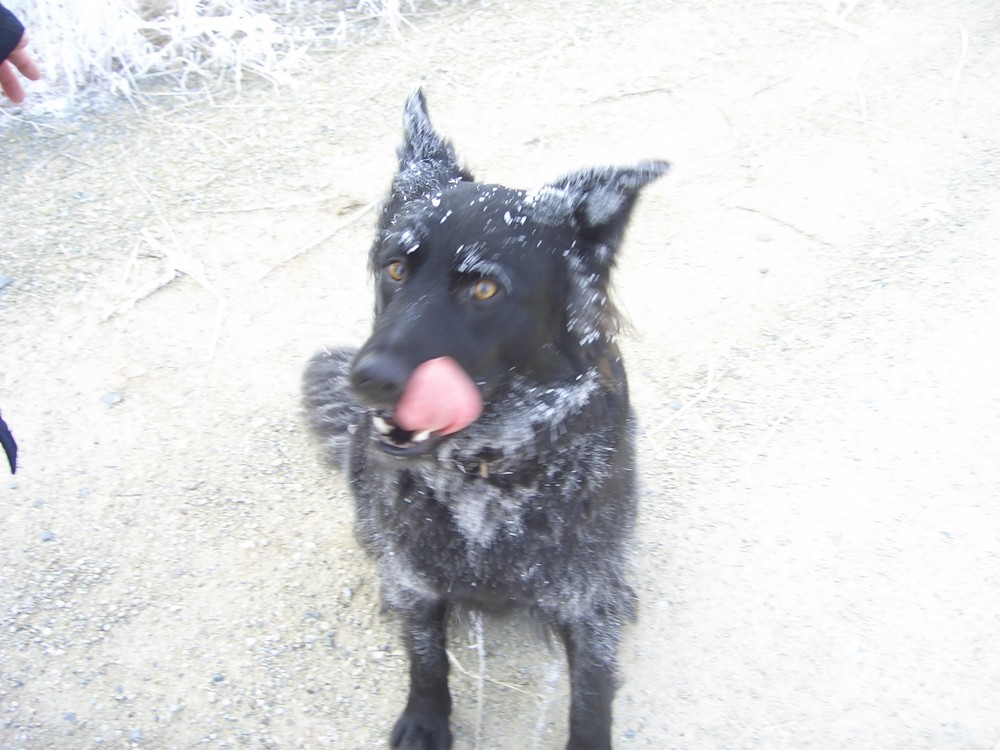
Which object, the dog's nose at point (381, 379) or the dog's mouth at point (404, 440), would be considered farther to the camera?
the dog's mouth at point (404, 440)

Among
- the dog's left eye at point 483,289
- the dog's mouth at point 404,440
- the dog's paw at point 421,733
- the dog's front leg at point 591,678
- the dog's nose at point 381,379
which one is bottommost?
the dog's paw at point 421,733

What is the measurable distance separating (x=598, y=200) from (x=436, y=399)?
611 mm

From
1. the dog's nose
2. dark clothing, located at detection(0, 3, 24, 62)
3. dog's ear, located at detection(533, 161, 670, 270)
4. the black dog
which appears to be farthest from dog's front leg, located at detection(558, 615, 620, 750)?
dark clothing, located at detection(0, 3, 24, 62)

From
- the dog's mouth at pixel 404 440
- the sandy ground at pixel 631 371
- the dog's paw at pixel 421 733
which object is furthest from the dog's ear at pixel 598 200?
the dog's paw at pixel 421 733

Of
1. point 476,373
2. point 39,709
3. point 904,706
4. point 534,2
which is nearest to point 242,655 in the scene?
point 39,709

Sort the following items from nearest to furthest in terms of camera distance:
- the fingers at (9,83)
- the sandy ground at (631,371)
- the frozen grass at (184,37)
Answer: the sandy ground at (631,371) → the fingers at (9,83) → the frozen grass at (184,37)

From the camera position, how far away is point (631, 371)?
3.49 m

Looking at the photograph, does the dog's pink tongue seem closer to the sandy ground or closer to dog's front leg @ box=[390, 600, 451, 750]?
dog's front leg @ box=[390, 600, 451, 750]

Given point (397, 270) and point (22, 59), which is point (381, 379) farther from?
point (22, 59)

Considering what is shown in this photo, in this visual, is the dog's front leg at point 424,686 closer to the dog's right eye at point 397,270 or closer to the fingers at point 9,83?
the dog's right eye at point 397,270

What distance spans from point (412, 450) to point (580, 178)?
75 cm

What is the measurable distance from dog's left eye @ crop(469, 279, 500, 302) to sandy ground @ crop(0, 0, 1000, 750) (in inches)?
47.3

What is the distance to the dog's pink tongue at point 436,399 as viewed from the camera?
188 centimetres

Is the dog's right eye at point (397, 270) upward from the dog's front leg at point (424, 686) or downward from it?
upward
